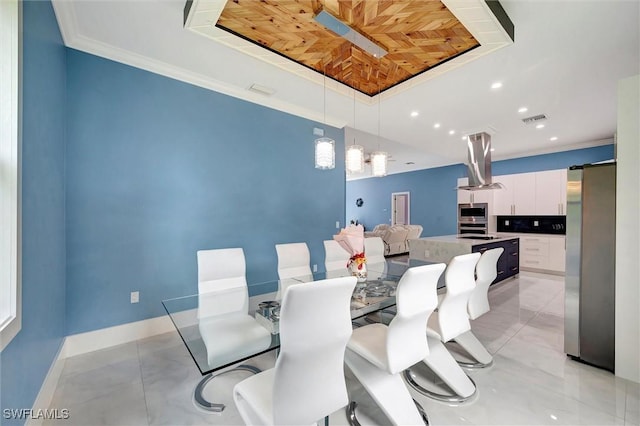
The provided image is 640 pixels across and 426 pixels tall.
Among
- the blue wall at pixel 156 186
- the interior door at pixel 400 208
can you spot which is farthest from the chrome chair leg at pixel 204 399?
the interior door at pixel 400 208

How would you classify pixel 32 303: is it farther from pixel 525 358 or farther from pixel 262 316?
pixel 525 358

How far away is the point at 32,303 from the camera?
5.08ft

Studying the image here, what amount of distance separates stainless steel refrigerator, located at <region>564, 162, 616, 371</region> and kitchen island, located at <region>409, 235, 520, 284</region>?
5.41ft

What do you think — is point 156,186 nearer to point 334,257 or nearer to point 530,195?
point 334,257

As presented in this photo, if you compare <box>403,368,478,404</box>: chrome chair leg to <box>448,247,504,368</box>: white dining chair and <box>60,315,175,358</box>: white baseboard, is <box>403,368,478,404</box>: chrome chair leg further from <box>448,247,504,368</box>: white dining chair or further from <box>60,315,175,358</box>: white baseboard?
<box>60,315,175,358</box>: white baseboard

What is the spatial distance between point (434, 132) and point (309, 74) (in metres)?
3.03

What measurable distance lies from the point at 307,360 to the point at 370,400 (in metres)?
1.05

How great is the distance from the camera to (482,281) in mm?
2242

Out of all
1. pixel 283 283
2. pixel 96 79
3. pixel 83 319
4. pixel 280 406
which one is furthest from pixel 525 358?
pixel 96 79

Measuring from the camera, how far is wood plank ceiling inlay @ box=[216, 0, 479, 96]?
2104 millimetres

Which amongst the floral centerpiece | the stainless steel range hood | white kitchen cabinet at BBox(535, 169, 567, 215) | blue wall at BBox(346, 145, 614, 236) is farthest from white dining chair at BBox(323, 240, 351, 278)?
blue wall at BBox(346, 145, 614, 236)

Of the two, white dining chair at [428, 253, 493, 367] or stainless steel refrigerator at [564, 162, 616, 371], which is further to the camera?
stainless steel refrigerator at [564, 162, 616, 371]

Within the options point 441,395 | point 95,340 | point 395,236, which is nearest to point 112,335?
point 95,340

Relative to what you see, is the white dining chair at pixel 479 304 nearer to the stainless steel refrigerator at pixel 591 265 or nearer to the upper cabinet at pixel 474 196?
the stainless steel refrigerator at pixel 591 265
